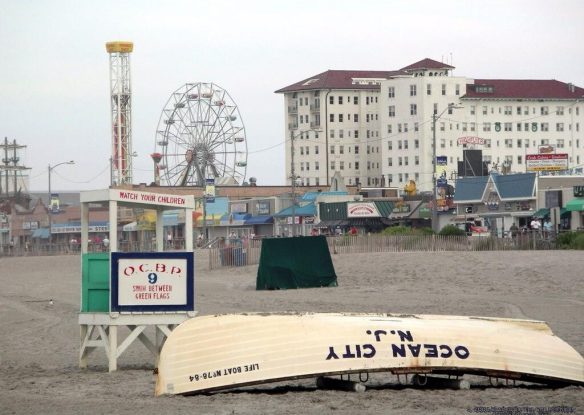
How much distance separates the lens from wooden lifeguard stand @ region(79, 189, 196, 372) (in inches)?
671

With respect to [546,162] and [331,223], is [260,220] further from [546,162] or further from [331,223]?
[546,162]

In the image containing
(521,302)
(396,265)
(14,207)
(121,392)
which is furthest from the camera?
(14,207)

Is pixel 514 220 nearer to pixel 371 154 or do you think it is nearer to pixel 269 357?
pixel 269 357

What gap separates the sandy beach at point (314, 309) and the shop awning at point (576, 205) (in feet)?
53.8

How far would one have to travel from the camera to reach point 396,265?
4059 cm

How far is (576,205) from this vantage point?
58625 mm

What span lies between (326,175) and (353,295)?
4371 inches

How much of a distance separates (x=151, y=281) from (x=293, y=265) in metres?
19.4

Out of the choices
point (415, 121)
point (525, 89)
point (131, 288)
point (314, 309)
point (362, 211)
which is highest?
point (525, 89)

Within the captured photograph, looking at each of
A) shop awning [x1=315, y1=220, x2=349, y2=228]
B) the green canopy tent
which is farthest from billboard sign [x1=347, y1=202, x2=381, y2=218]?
the green canopy tent

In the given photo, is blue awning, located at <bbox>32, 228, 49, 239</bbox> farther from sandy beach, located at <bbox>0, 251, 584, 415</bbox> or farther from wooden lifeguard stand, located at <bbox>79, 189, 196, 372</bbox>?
wooden lifeguard stand, located at <bbox>79, 189, 196, 372</bbox>

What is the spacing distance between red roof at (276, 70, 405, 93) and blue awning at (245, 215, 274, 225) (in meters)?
56.5

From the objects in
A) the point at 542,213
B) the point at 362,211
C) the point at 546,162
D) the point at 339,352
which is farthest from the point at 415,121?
the point at 339,352

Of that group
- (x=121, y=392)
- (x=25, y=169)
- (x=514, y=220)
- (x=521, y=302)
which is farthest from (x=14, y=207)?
(x=121, y=392)
